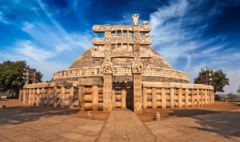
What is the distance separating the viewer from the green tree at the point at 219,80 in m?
38.3

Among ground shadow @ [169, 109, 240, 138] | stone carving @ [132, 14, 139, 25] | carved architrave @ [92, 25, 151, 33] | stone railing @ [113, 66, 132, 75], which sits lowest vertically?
ground shadow @ [169, 109, 240, 138]

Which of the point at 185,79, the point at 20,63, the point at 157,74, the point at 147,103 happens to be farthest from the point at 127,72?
the point at 20,63

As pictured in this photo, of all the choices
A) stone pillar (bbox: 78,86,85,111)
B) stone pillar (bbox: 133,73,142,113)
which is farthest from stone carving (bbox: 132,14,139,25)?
stone pillar (bbox: 78,86,85,111)

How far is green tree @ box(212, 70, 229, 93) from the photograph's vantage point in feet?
126

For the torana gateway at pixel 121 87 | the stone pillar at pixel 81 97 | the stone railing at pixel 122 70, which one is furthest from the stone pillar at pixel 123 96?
the stone railing at pixel 122 70

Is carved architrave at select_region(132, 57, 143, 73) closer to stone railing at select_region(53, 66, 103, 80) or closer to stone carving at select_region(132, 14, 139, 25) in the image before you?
stone carving at select_region(132, 14, 139, 25)

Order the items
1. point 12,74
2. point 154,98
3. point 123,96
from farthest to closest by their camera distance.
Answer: point 12,74
point 154,98
point 123,96

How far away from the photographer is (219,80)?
3888 cm

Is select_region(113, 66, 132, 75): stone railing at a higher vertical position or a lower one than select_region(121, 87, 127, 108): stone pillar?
higher

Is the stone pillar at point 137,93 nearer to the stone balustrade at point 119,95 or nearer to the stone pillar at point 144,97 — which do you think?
the stone balustrade at point 119,95

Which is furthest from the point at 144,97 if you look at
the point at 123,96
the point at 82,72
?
the point at 82,72

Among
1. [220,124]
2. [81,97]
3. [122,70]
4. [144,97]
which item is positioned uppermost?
[122,70]

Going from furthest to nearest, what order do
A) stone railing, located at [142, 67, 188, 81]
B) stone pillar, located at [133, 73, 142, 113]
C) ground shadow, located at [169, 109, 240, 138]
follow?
stone railing, located at [142, 67, 188, 81] → stone pillar, located at [133, 73, 142, 113] → ground shadow, located at [169, 109, 240, 138]

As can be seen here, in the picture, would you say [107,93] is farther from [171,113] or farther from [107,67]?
[171,113]
